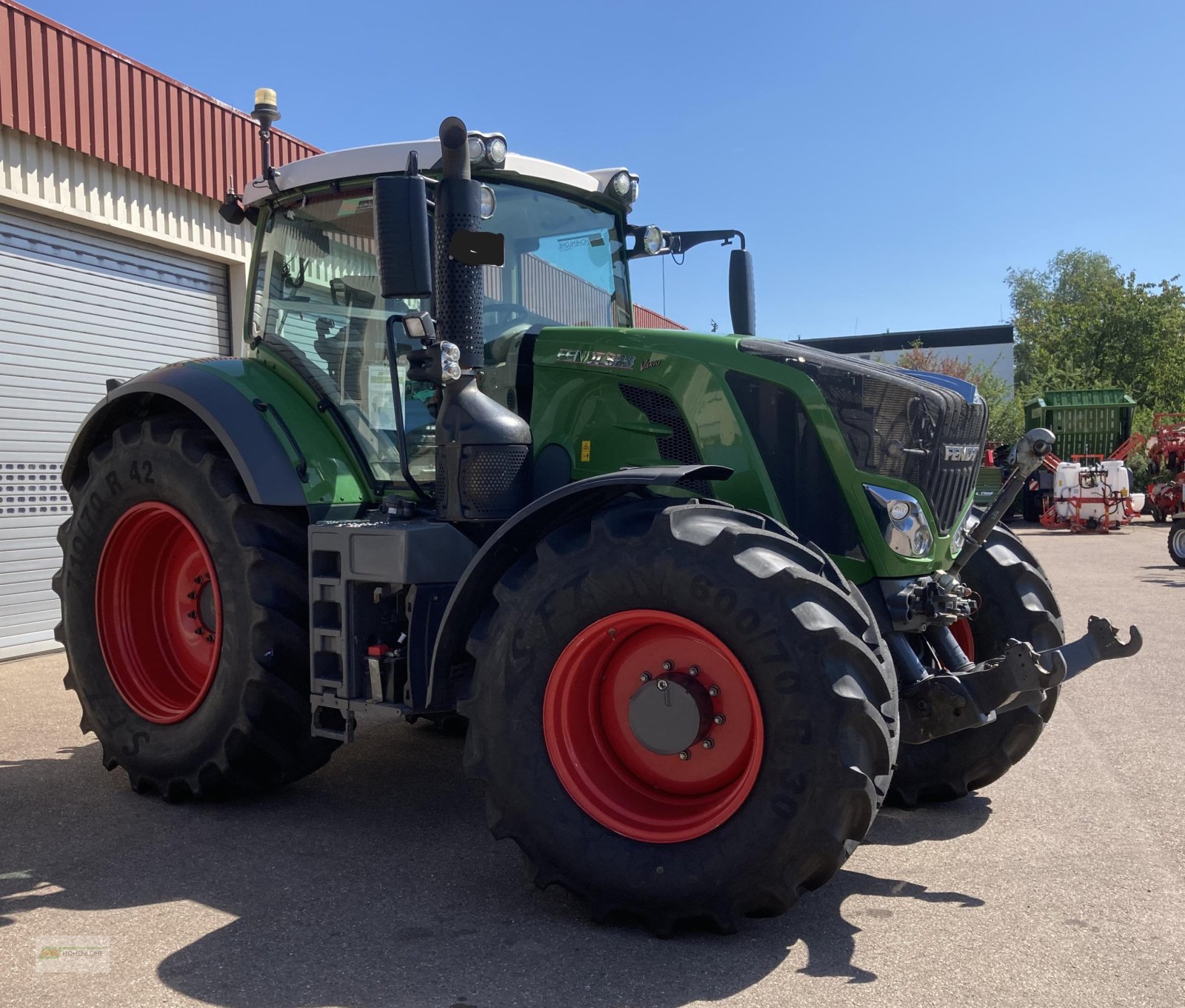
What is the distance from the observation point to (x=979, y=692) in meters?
3.36

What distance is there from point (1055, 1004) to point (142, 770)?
11.6 feet

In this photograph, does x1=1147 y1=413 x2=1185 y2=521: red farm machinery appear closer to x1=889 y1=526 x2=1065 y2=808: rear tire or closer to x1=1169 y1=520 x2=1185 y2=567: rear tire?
x1=1169 y1=520 x2=1185 y2=567: rear tire

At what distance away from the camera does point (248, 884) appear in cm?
362

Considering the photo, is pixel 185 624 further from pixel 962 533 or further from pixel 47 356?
pixel 47 356

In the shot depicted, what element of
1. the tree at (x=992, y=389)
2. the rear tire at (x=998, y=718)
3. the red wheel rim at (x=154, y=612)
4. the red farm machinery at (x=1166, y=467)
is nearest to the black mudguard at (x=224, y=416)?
the red wheel rim at (x=154, y=612)

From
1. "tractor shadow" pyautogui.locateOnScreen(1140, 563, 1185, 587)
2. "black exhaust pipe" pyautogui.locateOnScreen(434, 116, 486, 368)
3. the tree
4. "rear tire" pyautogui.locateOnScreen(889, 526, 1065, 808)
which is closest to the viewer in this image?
"black exhaust pipe" pyautogui.locateOnScreen(434, 116, 486, 368)

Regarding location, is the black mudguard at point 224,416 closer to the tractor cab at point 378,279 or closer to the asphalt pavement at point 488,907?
the tractor cab at point 378,279

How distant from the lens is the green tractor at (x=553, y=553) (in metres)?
3.08

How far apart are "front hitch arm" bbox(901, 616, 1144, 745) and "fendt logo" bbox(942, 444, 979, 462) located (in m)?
0.77

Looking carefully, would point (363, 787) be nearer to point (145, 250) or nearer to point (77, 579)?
point (77, 579)

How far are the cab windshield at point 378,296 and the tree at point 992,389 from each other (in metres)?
27.8

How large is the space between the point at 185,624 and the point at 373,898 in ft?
6.23

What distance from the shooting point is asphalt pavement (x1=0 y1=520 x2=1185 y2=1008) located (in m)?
2.84

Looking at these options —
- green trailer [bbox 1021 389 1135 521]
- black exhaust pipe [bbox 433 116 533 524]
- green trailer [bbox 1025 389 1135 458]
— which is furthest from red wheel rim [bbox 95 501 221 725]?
green trailer [bbox 1025 389 1135 458]
